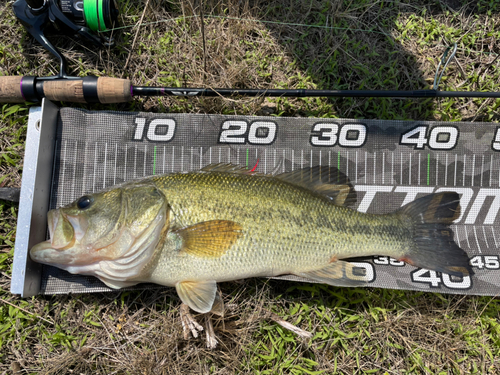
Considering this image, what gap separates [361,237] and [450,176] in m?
1.06

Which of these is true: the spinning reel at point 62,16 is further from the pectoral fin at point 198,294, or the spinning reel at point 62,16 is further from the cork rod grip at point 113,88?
the pectoral fin at point 198,294

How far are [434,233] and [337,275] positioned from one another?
0.83 m

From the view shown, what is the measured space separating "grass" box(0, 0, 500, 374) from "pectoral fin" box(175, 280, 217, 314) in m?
0.34

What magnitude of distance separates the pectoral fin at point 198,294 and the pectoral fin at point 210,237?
253 millimetres

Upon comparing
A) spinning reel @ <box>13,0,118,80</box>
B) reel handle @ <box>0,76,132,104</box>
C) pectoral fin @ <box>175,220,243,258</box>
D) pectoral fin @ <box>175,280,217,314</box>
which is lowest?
pectoral fin @ <box>175,280,217,314</box>

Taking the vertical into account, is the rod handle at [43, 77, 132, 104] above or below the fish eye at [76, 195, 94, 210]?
above

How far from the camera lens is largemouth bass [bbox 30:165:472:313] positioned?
2002 mm

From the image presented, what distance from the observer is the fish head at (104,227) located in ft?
6.48

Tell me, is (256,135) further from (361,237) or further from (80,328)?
(80,328)

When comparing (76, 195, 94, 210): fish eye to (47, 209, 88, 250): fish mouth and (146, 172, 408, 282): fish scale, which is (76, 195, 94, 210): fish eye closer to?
(47, 209, 88, 250): fish mouth

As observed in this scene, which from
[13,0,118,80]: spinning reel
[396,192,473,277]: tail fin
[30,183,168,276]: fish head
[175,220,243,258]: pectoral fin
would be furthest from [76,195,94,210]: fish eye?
[396,192,473,277]: tail fin

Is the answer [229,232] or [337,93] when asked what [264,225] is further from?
[337,93]

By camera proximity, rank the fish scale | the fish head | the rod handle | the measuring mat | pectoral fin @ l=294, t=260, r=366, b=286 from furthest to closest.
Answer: the measuring mat, the rod handle, pectoral fin @ l=294, t=260, r=366, b=286, the fish scale, the fish head

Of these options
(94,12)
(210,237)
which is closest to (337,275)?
(210,237)
